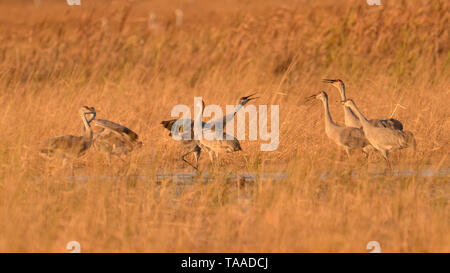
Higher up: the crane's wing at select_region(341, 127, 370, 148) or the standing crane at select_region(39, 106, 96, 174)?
the crane's wing at select_region(341, 127, 370, 148)

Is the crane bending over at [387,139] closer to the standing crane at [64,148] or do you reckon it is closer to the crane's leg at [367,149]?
the crane's leg at [367,149]

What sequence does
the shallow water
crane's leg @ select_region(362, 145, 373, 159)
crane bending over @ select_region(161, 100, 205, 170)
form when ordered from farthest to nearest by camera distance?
crane's leg @ select_region(362, 145, 373, 159) → crane bending over @ select_region(161, 100, 205, 170) → the shallow water

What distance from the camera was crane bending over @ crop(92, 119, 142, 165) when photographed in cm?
791

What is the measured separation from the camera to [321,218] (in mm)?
5621

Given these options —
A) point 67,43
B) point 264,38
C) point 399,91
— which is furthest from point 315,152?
point 67,43

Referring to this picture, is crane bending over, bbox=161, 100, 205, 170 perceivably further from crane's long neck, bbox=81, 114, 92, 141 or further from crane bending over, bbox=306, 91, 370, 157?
crane bending over, bbox=306, 91, 370, 157

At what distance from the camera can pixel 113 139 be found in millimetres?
8016

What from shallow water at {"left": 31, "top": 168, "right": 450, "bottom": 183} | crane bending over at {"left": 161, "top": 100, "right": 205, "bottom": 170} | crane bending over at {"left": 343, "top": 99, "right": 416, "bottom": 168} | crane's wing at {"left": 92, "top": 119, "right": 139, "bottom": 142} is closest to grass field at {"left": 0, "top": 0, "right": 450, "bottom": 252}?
shallow water at {"left": 31, "top": 168, "right": 450, "bottom": 183}

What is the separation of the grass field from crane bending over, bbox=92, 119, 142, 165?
0.22 meters

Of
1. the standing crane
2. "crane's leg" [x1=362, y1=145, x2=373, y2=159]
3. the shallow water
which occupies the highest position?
"crane's leg" [x1=362, y1=145, x2=373, y2=159]

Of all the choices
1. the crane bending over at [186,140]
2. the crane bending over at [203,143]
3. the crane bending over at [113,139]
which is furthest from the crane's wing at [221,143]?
the crane bending over at [113,139]

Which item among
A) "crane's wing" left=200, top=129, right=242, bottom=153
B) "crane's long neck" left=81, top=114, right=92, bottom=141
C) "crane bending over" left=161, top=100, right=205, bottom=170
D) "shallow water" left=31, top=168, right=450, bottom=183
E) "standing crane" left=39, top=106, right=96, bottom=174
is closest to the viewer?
"shallow water" left=31, top=168, right=450, bottom=183

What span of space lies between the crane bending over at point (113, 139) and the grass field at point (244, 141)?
0.22m

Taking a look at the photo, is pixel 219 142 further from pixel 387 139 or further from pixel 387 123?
pixel 387 123
